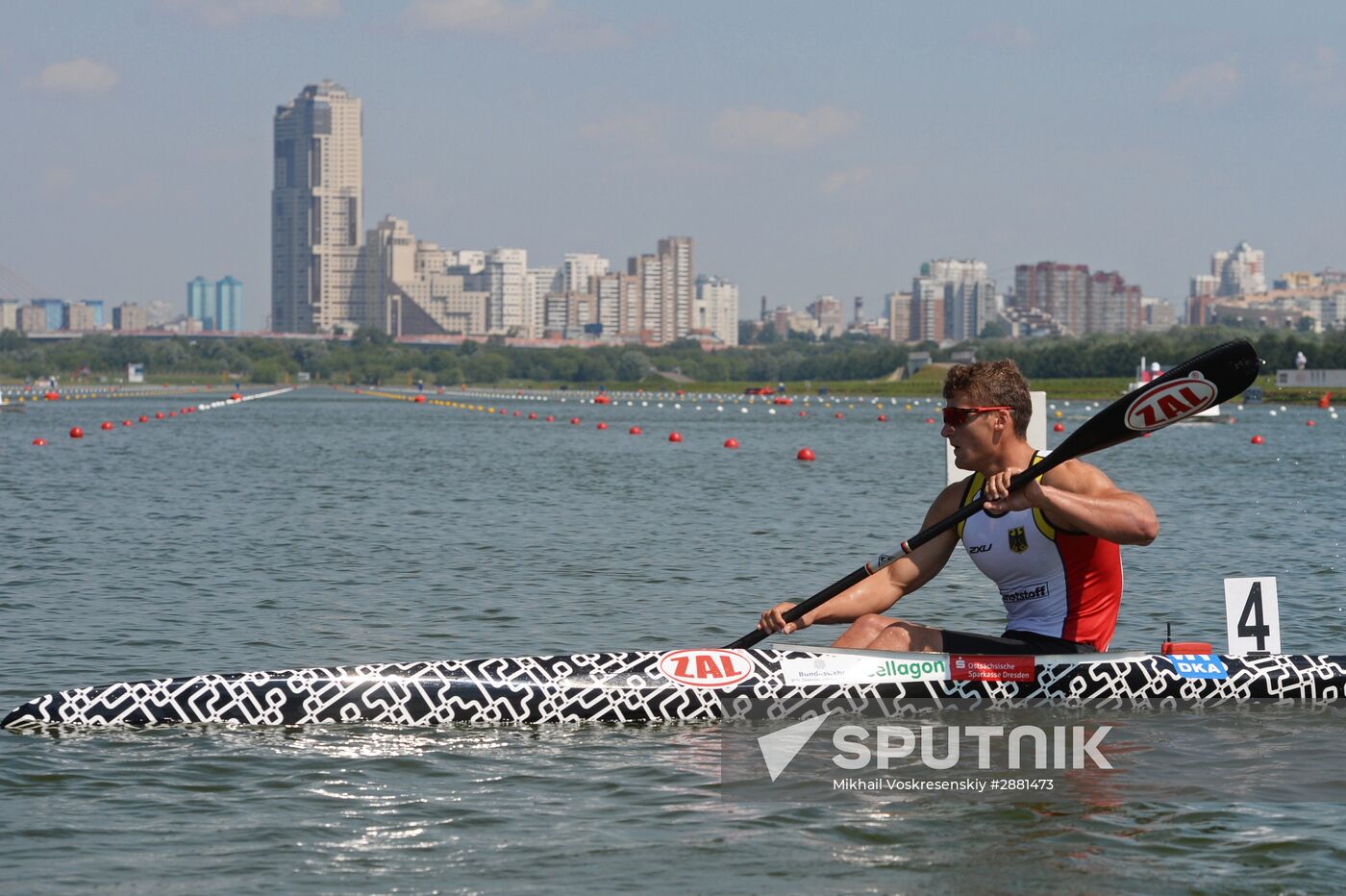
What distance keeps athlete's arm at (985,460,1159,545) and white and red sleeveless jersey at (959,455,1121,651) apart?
0.77ft

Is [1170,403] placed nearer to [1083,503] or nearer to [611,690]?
[1083,503]

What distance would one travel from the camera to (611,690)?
381 inches

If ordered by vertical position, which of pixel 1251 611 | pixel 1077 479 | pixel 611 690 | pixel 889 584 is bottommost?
pixel 611 690

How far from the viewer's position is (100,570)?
60.6ft

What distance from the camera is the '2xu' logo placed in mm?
9164

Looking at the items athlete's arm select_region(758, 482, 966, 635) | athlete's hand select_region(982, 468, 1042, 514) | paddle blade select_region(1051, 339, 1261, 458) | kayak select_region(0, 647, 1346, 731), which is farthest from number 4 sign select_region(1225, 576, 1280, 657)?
athlete's hand select_region(982, 468, 1042, 514)

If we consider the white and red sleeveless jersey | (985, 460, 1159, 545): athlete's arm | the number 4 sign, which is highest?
(985, 460, 1159, 545): athlete's arm

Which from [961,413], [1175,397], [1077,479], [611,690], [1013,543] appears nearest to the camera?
[1077,479]

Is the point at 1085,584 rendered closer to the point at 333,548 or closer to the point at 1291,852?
the point at 1291,852

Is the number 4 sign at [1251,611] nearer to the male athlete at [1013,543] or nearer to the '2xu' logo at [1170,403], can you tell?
the male athlete at [1013,543]

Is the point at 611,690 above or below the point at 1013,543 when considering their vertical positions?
below

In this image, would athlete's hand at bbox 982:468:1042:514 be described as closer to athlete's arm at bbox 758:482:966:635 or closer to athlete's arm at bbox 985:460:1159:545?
athlete's arm at bbox 985:460:1159:545

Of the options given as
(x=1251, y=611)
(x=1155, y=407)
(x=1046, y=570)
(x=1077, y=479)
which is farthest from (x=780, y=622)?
(x=1251, y=611)

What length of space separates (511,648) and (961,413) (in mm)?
5840
